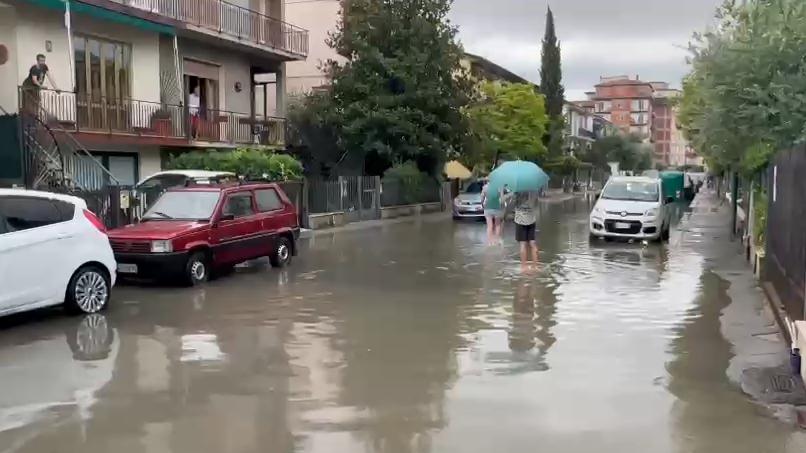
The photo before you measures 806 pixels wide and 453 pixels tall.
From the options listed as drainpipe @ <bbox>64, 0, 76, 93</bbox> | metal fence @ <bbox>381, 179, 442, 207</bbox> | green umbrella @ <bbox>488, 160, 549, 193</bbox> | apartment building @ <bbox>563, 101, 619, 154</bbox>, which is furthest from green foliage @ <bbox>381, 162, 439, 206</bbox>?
apartment building @ <bbox>563, 101, 619, 154</bbox>

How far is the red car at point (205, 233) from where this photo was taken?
12.5m

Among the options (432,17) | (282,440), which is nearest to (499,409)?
(282,440)

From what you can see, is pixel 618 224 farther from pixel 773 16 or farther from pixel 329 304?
pixel 329 304

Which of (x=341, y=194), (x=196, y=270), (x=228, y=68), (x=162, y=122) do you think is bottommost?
(x=196, y=270)

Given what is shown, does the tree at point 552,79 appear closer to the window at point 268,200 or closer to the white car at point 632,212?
→ the white car at point 632,212

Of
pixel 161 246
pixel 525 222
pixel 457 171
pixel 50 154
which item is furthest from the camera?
pixel 457 171

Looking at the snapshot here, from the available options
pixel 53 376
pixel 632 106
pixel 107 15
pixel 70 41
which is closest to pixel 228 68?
pixel 107 15

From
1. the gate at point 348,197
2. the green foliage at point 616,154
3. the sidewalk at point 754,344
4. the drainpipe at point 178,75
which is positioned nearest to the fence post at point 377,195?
the gate at point 348,197

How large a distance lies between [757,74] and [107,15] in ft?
50.5

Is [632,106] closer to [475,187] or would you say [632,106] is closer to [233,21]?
[475,187]

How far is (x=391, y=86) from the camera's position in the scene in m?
31.8

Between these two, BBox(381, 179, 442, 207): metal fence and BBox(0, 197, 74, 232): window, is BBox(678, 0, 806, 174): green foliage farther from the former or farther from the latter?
BBox(381, 179, 442, 207): metal fence

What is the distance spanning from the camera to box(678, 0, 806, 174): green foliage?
41.3 ft

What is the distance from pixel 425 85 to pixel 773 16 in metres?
19.1
